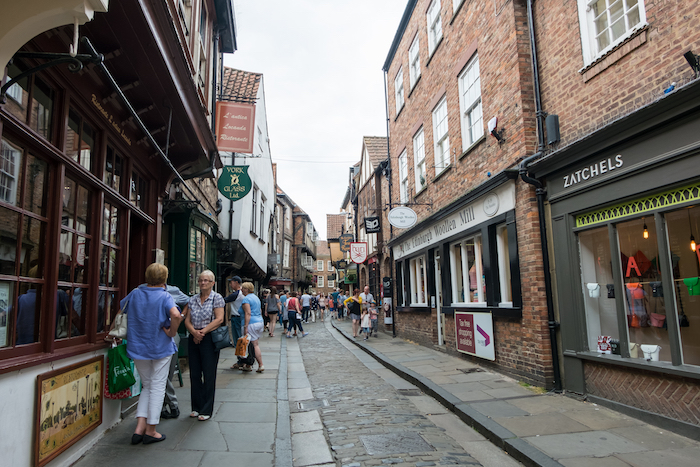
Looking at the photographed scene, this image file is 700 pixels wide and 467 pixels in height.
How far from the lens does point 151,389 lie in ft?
14.5

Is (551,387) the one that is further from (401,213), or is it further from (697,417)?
(401,213)

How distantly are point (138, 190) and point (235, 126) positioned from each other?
4.59 meters

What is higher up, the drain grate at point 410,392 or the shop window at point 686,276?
the shop window at point 686,276

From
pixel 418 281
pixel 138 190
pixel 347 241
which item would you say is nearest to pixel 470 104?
pixel 418 281

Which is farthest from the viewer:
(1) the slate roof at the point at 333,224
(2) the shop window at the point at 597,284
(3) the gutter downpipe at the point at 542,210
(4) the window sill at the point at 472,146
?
(1) the slate roof at the point at 333,224

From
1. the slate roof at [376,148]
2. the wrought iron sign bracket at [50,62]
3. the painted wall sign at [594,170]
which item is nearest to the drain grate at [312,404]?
the painted wall sign at [594,170]

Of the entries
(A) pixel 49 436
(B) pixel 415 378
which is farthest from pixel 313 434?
(B) pixel 415 378

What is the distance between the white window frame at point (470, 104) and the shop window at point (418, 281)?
4520mm

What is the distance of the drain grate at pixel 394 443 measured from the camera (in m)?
4.53

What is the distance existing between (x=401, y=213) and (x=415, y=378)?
5.51 m

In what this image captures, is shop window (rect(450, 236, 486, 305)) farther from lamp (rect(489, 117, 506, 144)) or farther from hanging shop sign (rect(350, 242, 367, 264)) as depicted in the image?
hanging shop sign (rect(350, 242, 367, 264))

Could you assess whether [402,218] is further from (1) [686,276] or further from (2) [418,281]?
(1) [686,276]

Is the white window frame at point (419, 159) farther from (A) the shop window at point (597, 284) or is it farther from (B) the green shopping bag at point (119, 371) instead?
(B) the green shopping bag at point (119, 371)

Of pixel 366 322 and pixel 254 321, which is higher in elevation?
pixel 254 321
